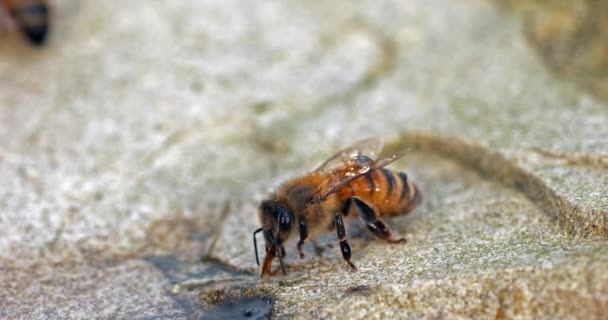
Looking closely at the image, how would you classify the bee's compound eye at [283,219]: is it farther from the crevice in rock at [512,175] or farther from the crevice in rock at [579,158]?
the crevice in rock at [579,158]

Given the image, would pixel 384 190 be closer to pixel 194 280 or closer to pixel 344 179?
pixel 344 179

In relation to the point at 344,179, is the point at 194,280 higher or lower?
lower

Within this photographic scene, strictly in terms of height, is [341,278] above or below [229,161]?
below

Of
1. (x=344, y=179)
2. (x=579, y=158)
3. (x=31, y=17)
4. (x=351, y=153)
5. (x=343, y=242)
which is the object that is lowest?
(x=343, y=242)

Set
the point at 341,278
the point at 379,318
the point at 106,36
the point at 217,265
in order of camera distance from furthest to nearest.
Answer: the point at 106,36
the point at 217,265
the point at 341,278
the point at 379,318

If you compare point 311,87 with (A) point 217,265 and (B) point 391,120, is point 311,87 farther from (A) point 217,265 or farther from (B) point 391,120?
(A) point 217,265

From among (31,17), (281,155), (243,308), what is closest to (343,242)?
(243,308)

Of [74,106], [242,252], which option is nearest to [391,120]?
[242,252]
